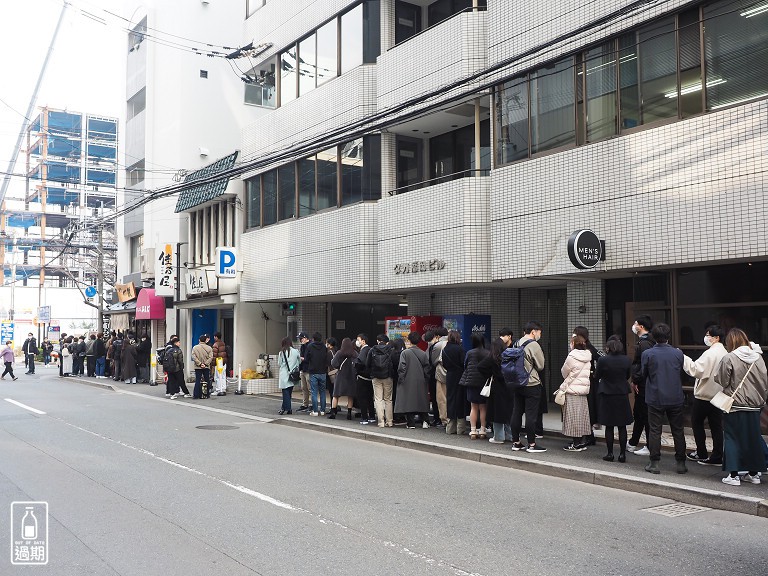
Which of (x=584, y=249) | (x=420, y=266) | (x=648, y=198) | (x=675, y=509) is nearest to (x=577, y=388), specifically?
(x=584, y=249)

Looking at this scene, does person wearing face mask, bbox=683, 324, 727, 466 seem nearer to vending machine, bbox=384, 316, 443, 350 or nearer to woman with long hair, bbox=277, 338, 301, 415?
vending machine, bbox=384, 316, 443, 350

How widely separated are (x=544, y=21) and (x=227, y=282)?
14.1m

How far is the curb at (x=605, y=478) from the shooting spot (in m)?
7.62

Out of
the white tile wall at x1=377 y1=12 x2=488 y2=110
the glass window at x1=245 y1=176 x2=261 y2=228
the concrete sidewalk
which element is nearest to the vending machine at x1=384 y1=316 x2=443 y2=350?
the concrete sidewalk

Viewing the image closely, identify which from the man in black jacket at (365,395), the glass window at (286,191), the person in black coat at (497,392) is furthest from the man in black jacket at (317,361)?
the glass window at (286,191)

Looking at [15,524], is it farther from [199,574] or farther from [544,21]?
[544,21]

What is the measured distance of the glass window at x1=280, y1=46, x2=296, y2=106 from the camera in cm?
2188

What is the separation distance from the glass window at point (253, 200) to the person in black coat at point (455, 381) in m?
12.2

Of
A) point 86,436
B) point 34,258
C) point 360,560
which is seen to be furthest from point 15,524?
point 34,258

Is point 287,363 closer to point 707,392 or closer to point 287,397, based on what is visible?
point 287,397

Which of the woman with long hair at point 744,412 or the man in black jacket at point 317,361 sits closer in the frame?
the woman with long hair at point 744,412

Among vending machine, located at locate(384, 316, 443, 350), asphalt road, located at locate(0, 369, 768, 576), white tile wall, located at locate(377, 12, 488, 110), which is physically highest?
white tile wall, located at locate(377, 12, 488, 110)

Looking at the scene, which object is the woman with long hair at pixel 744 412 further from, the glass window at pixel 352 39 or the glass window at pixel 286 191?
the glass window at pixel 286 191

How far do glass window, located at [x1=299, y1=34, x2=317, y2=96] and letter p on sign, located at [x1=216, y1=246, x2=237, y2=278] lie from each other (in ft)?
18.7
